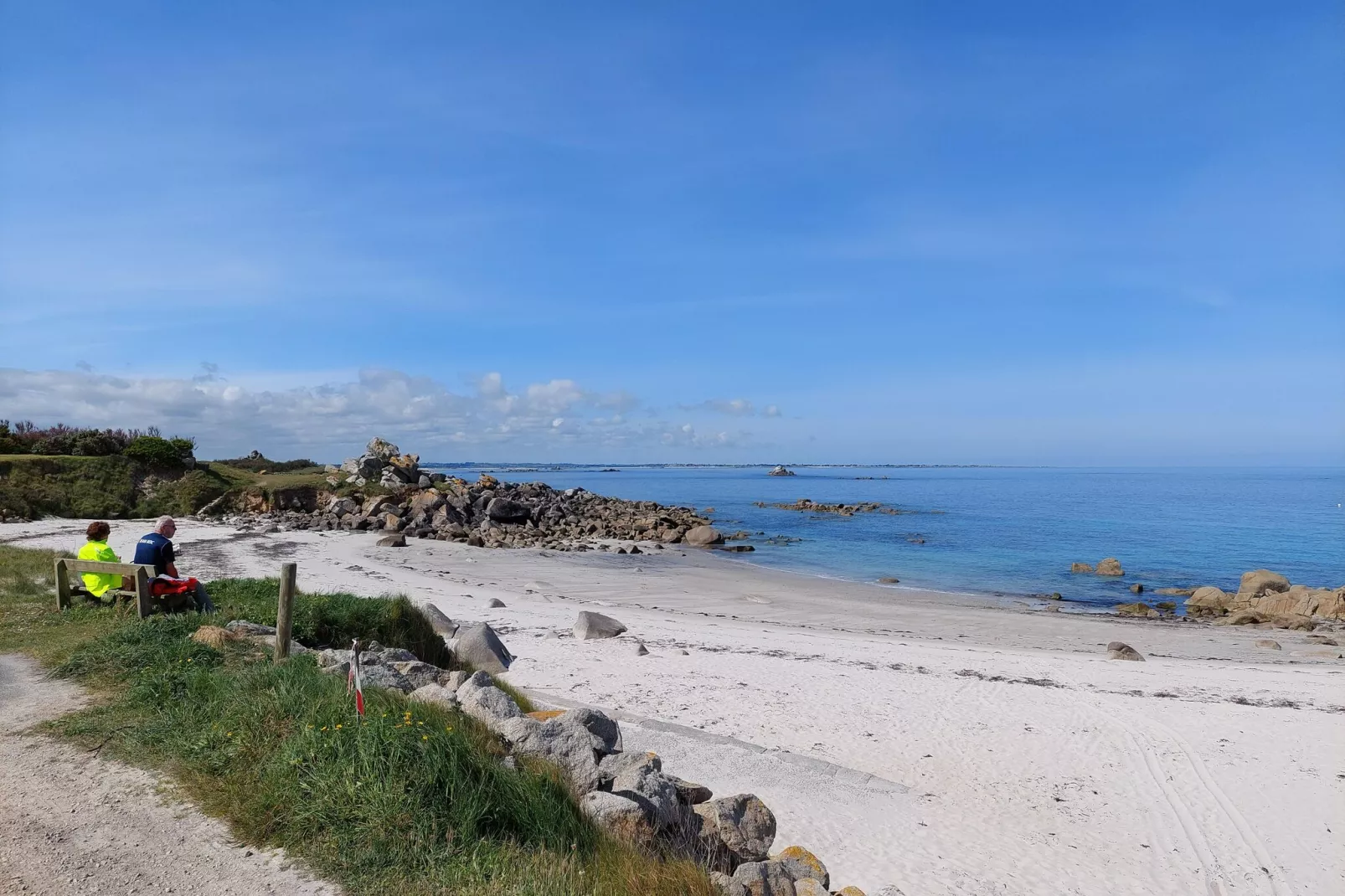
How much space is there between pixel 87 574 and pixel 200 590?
65.2 inches

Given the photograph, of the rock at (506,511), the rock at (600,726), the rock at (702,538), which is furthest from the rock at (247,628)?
the rock at (506,511)

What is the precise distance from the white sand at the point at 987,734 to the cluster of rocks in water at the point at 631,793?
96 centimetres

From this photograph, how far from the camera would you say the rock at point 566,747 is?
6.84m

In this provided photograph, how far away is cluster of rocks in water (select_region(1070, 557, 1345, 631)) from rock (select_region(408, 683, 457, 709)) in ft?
76.0

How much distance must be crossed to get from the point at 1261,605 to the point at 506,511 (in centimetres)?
3685

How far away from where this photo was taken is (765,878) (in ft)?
18.7

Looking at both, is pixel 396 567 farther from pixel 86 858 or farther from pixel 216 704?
pixel 86 858

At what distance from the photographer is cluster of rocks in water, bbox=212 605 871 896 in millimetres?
5875

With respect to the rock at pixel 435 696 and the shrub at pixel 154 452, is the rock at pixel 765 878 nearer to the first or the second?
the rock at pixel 435 696

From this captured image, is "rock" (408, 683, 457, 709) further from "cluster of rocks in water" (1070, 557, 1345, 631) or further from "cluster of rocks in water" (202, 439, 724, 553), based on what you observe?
"cluster of rocks in water" (202, 439, 724, 553)

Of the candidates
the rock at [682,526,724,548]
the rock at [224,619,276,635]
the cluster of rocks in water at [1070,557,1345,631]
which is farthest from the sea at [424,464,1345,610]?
the rock at [224,619,276,635]

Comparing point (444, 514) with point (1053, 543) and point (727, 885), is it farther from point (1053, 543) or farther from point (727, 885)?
point (727, 885)

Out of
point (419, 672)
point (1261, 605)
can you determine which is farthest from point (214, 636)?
point (1261, 605)

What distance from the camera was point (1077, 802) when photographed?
8.97 m
